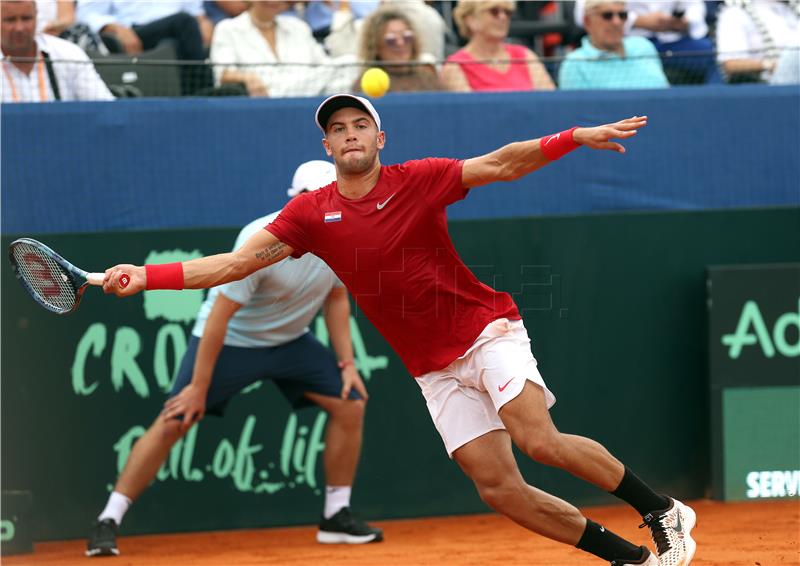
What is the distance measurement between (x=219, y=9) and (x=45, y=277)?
4.17m

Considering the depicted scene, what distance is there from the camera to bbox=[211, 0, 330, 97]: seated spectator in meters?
7.00

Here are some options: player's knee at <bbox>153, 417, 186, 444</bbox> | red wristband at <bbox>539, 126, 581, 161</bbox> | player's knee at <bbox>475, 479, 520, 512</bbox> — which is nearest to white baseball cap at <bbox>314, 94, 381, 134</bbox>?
red wristband at <bbox>539, 126, 581, 161</bbox>

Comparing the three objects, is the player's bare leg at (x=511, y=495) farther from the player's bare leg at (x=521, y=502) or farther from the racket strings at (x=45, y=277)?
the racket strings at (x=45, y=277)

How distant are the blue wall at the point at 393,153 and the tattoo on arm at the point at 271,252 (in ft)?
7.11

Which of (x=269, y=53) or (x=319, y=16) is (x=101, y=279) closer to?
(x=269, y=53)

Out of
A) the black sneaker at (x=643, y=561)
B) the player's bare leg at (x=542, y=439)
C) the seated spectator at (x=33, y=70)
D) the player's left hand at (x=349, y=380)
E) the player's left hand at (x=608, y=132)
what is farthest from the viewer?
the seated spectator at (x=33, y=70)

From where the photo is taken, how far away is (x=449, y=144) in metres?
6.78

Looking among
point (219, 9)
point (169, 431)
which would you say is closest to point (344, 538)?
point (169, 431)

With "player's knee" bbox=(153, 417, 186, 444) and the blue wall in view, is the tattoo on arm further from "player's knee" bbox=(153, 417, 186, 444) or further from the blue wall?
the blue wall

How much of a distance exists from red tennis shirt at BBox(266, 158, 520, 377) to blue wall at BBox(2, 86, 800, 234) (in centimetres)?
221

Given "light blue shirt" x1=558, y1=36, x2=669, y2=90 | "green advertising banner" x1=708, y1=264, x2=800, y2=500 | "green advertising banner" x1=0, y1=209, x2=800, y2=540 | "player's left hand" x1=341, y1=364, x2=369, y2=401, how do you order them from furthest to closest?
"light blue shirt" x1=558, y1=36, x2=669, y2=90
"green advertising banner" x1=708, y1=264, x2=800, y2=500
"green advertising banner" x1=0, y1=209, x2=800, y2=540
"player's left hand" x1=341, y1=364, x2=369, y2=401

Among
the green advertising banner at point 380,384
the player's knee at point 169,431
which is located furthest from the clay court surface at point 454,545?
the player's knee at point 169,431

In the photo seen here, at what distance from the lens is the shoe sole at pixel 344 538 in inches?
239

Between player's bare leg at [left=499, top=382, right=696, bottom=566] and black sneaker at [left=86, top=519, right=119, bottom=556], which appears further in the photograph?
black sneaker at [left=86, top=519, right=119, bottom=556]
